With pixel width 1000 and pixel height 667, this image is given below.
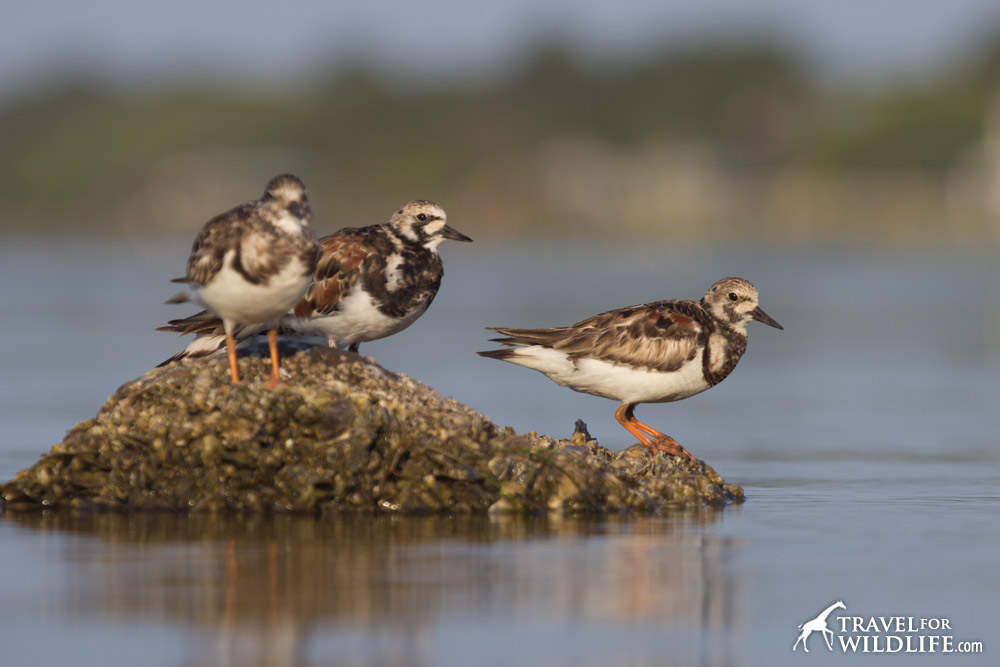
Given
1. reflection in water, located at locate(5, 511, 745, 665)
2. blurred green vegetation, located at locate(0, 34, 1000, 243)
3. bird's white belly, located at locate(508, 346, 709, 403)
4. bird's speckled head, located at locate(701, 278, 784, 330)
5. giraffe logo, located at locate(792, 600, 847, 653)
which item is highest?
blurred green vegetation, located at locate(0, 34, 1000, 243)

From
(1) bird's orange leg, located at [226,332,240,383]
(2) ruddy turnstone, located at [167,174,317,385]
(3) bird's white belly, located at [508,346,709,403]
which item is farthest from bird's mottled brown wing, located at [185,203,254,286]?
(3) bird's white belly, located at [508,346,709,403]

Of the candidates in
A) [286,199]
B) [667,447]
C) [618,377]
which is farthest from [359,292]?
[667,447]

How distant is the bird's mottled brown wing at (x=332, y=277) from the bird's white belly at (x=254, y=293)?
1.32 m

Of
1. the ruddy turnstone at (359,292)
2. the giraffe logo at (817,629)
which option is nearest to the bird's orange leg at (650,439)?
the ruddy turnstone at (359,292)

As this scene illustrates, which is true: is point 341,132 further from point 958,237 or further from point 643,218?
point 958,237

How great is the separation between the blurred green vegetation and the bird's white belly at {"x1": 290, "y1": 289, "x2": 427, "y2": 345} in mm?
142813

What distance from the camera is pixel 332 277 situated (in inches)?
524

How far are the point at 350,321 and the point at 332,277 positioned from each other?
1.30ft

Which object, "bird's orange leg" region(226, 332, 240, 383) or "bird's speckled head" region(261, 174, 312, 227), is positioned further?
"bird's orange leg" region(226, 332, 240, 383)

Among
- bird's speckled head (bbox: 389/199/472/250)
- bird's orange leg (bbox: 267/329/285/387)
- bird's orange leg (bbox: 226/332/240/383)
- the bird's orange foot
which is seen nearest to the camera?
bird's orange leg (bbox: 267/329/285/387)

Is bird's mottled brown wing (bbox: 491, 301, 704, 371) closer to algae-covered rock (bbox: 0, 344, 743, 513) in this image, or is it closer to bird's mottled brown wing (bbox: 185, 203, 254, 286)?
algae-covered rock (bbox: 0, 344, 743, 513)

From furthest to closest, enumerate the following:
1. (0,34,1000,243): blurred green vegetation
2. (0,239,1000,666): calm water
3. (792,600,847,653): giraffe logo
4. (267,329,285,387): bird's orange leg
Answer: (0,34,1000,243): blurred green vegetation
(267,329,285,387): bird's orange leg
(792,600,847,653): giraffe logo
(0,239,1000,666): calm water

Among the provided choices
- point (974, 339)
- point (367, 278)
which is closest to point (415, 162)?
point (974, 339)

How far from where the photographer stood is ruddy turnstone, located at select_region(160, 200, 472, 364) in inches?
522
